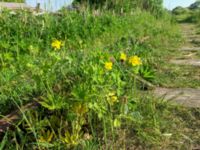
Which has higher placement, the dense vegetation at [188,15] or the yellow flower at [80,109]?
the yellow flower at [80,109]

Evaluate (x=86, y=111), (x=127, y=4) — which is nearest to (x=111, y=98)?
(x=86, y=111)

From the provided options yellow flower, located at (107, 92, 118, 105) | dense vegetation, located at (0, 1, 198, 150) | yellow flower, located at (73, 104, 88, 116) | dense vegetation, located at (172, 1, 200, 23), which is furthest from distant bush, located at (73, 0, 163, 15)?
yellow flower, located at (73, 104, 88, 116)

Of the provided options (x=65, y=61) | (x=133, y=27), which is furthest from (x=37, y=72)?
(x=133, y=27)

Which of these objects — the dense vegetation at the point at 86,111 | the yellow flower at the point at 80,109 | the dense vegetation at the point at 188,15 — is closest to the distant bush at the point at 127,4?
the dense vegetation at the point at 188,15

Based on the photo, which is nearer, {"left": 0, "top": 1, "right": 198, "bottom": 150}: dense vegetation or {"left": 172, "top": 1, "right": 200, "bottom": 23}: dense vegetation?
{"left": 0, "top": 1, "right": 198, "bottom": 150}: dense vegetation

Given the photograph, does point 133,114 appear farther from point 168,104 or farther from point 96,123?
point 168,104

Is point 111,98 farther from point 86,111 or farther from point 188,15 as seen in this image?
point 188,15

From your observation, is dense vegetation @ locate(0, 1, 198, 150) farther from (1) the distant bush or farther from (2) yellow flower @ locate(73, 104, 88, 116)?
(1) the distant bush

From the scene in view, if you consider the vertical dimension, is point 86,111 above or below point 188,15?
above

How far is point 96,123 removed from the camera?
76.2 inches

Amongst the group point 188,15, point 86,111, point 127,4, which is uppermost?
point 127,4

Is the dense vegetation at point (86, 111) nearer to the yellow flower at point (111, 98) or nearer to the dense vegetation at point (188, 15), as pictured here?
the yellow flower at point (111, 98)

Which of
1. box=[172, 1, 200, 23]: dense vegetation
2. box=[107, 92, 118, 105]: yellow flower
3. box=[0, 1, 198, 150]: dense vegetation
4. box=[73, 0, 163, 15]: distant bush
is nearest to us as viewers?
box=[0, 1, 198, 150]: dense vegetation

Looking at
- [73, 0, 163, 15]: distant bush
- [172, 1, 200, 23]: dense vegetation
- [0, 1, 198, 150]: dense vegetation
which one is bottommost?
[172, 1, 200, 23]: dense vegetation
